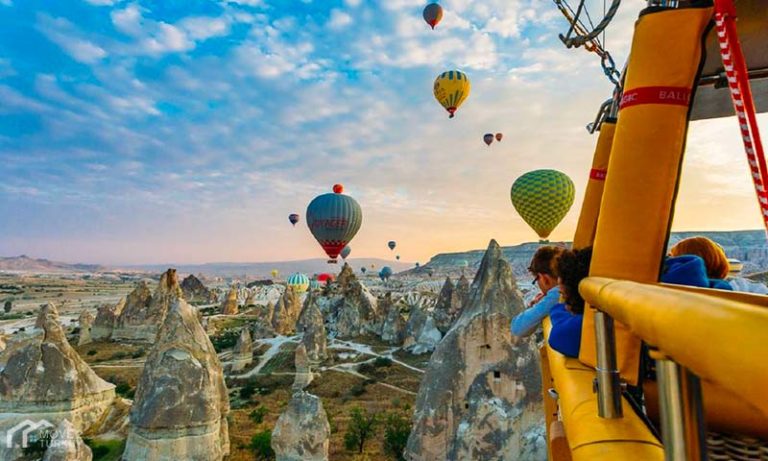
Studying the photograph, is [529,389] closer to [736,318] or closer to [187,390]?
[187,390]

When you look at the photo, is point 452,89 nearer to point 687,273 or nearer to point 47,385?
point 47,385

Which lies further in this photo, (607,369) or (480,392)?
(480,392)

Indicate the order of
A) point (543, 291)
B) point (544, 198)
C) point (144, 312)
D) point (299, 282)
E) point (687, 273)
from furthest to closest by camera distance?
point (299, 282)
point (144, 312)
point (544, 198)
point (543, 291)
point (687, 273)

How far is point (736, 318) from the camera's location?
0.56 meters

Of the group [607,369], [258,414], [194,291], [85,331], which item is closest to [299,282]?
[194,291]

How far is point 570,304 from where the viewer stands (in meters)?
2.46

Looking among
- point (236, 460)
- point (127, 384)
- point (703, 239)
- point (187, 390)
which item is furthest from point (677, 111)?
point (127, 384)

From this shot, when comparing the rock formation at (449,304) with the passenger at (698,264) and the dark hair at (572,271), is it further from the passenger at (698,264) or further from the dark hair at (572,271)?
the dark hair at (572,271)

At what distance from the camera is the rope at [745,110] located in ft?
5.20

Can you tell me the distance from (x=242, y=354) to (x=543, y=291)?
85.0 feet

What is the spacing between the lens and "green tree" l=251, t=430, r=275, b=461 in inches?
539

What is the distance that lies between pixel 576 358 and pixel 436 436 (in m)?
8.32

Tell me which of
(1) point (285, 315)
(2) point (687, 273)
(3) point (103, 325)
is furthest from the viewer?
(1) point (285, 315)

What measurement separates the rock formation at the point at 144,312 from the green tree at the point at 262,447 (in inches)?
815
